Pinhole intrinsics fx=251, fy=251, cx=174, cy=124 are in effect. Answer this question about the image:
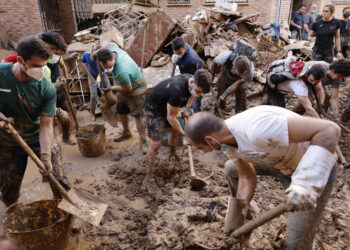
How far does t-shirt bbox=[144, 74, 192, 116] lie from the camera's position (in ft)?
10.8

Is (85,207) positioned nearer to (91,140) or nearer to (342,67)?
(91,140)

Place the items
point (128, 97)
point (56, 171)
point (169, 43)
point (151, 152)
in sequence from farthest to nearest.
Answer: point (169, 43) → point (128, 97) → point (151, 152) → point (56, 171)

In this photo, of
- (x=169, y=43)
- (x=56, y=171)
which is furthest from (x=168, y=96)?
(x=169, y=43)

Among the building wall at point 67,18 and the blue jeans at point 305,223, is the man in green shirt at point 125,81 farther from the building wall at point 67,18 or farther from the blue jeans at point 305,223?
the building wall at point 67,18

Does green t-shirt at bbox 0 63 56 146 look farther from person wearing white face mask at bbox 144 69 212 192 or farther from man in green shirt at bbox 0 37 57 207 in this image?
person wearing white face mask at bbox 144 69 212 192

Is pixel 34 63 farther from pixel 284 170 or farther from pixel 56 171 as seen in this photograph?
pixel 284 170

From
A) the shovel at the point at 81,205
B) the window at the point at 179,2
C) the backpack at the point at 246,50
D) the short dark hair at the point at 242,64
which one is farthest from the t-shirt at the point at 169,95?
the window at the point at 179,2

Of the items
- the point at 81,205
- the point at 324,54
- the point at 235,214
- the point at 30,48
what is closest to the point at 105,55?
the point at 30,48

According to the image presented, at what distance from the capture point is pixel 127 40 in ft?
25.2

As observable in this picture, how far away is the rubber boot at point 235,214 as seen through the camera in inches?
84.4

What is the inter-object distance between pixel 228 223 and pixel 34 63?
88.8 inches

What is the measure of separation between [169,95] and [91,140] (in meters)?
1.90

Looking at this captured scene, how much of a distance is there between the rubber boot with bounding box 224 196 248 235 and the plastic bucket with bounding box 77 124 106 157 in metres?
3.09

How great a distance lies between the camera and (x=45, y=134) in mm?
2572
